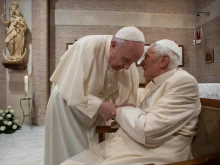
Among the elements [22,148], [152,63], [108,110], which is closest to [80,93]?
[108,110]

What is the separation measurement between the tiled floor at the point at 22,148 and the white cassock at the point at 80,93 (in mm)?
1606

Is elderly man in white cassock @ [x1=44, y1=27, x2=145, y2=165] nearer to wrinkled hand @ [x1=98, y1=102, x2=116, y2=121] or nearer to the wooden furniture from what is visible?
wrinkled hand @ [x1=98, y1=102, x2=116, y2=121]

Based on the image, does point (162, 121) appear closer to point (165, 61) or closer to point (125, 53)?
point (165, 61)

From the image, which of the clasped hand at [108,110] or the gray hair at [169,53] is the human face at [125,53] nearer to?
the gray hair at [169,53]

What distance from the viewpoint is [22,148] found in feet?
14.1

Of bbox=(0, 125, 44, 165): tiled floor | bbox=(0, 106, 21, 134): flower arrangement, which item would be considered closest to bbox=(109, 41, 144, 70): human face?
bbox=(0, 125, 44, 165): tiled floor

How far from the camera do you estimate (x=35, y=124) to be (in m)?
6.95

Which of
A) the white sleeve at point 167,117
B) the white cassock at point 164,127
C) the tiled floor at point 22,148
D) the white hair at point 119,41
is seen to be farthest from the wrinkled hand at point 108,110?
the tiled floor at point 22,148

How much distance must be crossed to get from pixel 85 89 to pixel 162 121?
2.98 ft

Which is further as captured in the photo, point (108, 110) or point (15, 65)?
point (15, 65)

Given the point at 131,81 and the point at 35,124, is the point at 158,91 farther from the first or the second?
the point at 35,124

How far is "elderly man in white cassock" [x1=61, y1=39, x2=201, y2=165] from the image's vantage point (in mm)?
1481

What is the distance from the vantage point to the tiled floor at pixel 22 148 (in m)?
3.63

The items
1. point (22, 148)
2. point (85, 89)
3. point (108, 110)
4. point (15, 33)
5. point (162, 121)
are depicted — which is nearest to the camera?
point (162, 121)
